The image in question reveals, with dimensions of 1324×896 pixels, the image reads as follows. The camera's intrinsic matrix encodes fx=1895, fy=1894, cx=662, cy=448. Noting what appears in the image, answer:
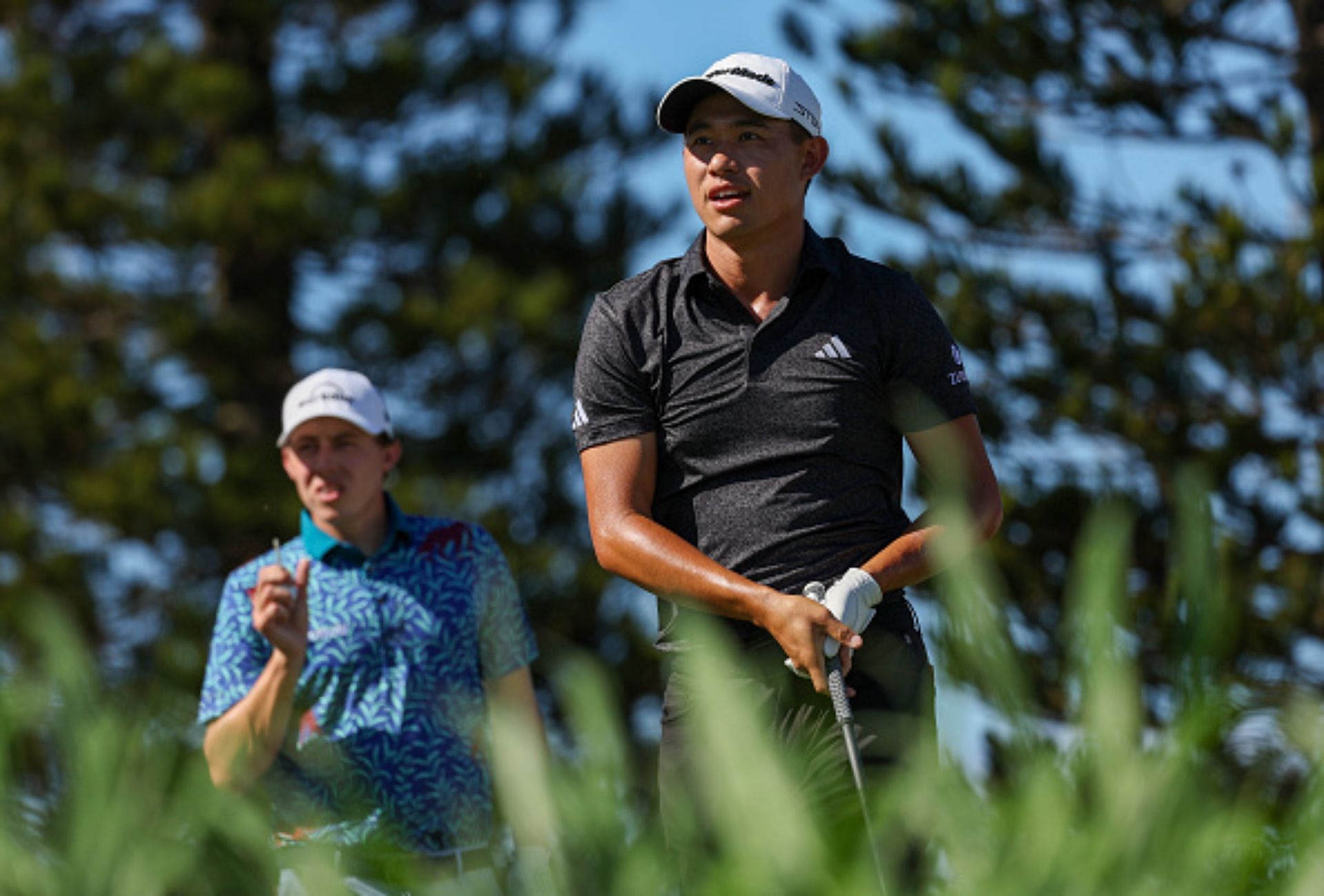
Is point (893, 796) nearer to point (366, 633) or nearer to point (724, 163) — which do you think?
point (724, 163)

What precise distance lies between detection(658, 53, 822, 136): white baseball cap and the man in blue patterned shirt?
0.83 meters

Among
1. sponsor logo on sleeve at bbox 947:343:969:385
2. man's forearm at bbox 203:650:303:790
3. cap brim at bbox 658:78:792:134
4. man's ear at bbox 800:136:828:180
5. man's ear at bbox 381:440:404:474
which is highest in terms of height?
cap brim at bbox 658:78:792:134

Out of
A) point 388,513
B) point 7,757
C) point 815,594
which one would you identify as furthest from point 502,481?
point 7,757

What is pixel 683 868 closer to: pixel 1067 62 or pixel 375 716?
pixel 375 716

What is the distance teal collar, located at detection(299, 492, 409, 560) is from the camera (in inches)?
128

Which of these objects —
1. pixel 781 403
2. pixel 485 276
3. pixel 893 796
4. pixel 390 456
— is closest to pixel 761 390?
pixel 781 403

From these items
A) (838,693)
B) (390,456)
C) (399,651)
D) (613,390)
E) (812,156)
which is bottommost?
(399,651)

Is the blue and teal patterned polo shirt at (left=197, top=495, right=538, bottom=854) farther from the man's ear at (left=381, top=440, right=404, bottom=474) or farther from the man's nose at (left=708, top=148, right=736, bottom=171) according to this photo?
the man's nose at (left=708, top=148, right=736, bottom=171)

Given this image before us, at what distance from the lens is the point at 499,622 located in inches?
121

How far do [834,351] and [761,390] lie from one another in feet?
0.35

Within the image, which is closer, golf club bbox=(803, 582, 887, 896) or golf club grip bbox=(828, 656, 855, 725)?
golf club bbox=(803, 582, 887, 896)

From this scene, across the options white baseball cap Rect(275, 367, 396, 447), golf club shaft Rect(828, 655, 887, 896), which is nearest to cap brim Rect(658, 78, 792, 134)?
golf club shaft Rect(828, 655, 887, 896)

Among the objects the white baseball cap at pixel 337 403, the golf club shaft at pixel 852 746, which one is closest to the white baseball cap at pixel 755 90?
the golf club shaft at pixel 852 746

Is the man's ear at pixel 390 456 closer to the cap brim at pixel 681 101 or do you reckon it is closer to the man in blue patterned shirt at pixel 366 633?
the man in blue patterned shirt at pixel 366 633
